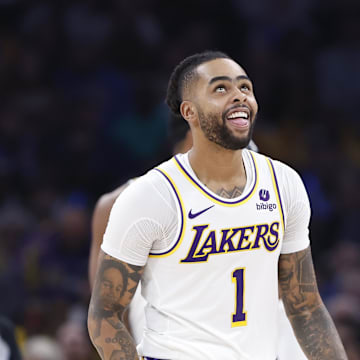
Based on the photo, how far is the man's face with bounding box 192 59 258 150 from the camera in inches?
114

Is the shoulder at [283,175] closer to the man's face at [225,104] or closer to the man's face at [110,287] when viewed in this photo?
the man's face at [225,104]

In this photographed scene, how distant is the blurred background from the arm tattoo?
12.8 ft

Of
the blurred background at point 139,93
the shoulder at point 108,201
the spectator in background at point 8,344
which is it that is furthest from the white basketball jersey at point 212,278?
the blurred background at point 139,93

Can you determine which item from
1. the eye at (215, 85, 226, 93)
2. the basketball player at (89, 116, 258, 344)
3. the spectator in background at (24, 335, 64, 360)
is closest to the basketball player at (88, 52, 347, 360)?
the eye at (215, 85, 226, 93)

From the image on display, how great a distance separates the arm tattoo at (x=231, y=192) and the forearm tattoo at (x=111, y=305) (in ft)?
1.23

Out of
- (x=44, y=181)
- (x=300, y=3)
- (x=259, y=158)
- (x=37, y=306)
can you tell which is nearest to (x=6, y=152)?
(x=44, y=181)

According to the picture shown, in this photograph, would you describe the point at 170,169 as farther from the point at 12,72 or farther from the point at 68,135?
the point at 12,72

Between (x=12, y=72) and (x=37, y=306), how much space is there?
260 cm

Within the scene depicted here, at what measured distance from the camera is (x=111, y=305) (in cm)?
291

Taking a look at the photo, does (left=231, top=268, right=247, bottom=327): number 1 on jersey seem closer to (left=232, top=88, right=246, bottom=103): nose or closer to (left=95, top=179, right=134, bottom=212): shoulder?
(left=232, top=88, right=246, bottom=103): nose

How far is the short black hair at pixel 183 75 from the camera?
304cm

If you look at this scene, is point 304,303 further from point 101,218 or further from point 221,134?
point 101,218

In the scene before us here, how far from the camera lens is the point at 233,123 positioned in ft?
9.51

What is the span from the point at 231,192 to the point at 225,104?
12.1 inches
